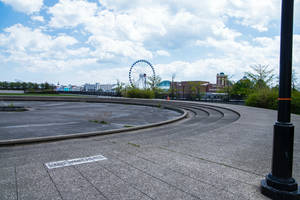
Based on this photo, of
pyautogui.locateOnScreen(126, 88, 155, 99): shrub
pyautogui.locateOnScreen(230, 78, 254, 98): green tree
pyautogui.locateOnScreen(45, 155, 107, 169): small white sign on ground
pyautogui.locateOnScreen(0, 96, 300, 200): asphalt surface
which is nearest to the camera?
pyautogui.locateOnScreen(0, 96, 300, 200): asphalt surface

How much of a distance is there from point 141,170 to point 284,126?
2.45 meters

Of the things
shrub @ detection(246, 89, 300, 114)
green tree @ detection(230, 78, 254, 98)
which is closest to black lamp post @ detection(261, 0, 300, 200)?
shrub @ detection(246, 89, 300, 114)

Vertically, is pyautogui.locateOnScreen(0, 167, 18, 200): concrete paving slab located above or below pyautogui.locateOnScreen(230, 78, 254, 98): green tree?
below

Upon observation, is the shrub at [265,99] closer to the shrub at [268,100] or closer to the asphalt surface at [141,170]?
the shrub at [268,100]

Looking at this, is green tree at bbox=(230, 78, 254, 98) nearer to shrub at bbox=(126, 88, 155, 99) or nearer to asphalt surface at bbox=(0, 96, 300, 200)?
shrub at bbox=(126, 88, 155, 99)

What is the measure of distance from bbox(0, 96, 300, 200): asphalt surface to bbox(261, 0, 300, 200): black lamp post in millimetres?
318

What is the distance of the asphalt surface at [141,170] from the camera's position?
3125 mm

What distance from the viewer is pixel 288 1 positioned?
302cm

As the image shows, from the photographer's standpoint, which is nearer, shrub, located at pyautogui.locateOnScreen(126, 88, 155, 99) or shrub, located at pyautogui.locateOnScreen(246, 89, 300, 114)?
shrub, located at pyautogui.locateOnScreen(246, 89, 300, 114)

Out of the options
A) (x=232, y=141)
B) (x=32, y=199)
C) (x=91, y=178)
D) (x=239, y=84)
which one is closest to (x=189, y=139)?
(x=232, y=141)

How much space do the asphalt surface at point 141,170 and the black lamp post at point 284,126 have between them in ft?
1.04

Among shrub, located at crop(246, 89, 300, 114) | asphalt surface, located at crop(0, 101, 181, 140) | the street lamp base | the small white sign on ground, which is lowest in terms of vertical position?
asphalt surface, located at crop(0, 101, 181, 140)

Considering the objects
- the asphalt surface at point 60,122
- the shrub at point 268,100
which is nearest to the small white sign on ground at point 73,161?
the asphalt surface at point 60,122

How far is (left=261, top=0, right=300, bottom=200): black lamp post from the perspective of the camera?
295 centimetres
